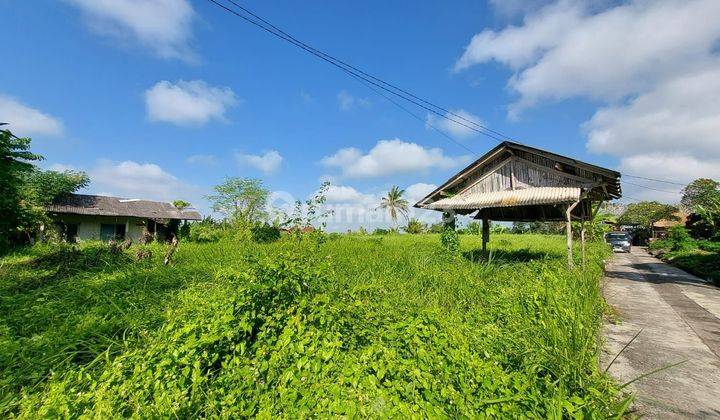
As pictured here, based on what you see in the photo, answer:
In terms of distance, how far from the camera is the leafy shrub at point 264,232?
63.0 ft

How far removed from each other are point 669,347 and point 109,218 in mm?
27841

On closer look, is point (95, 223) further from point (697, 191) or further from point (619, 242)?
point (697, 191)

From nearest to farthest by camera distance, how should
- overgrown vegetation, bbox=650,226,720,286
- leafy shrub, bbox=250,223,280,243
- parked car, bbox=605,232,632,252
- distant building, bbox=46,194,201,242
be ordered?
overgrown vegetation, bbox=650,226,720,286, leafy shrub, bbox=250,223,280,243, distant building, bbox=46,194,201,242, parked car, bbox=605,232,632,252

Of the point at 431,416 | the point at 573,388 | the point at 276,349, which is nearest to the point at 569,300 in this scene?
the point at 573,388

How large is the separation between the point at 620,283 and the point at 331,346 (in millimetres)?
10306

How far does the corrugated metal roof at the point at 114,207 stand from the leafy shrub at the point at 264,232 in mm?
9165

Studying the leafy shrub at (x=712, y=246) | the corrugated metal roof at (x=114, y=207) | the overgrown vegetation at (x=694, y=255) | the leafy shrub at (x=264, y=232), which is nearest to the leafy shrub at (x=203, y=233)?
the corrugated metal roof at (x=114, y=207)

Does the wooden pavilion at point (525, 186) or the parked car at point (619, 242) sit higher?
the wooden pavilion at point (525, 186)

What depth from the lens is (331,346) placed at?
9.86 ft

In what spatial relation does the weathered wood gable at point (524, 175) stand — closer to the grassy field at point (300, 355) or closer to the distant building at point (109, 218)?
the grassy field at point (300, 355)

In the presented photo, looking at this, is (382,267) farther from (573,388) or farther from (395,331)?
(573,388)

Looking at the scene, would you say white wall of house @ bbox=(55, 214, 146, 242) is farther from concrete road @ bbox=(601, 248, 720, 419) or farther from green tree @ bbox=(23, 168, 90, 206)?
concrete road @ bbox=(601, 248, 720, 419)

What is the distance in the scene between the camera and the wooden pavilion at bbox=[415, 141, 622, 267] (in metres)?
7.86

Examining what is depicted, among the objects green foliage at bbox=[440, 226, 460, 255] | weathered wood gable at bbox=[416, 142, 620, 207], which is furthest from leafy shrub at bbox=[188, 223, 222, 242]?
weathered wood gable at bbox=[416, 142, 620, 207]
